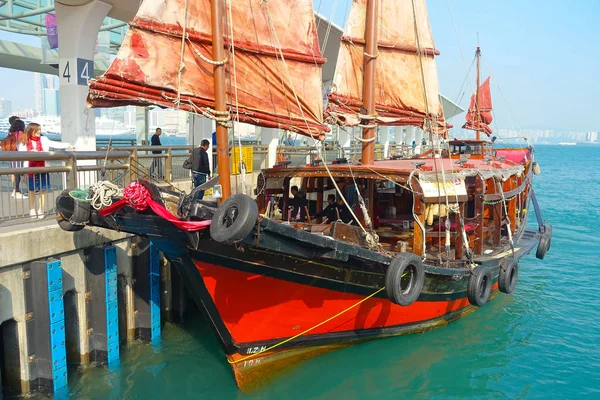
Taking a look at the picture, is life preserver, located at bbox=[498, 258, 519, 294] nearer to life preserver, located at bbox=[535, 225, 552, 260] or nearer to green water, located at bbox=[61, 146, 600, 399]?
green water, located at bbox=[61, 146, 600, 399]

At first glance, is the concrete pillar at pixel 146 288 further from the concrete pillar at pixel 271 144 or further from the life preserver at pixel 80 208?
the concrete pillar at pixel 271 144

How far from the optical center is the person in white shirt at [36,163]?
317 inches

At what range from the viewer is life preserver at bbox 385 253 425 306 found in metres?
7.64

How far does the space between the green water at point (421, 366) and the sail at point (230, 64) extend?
4.21 m

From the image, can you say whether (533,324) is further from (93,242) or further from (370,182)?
(93,242)

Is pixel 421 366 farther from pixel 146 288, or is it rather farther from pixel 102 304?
pixel 102 304

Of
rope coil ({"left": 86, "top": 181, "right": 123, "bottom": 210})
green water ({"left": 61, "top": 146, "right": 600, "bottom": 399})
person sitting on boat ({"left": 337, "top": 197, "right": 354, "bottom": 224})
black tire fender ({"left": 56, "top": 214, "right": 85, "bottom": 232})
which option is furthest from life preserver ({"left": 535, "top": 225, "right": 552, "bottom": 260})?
black tire fender ({"left": 56, "top": 214, "right": 85, "bottom": 232})

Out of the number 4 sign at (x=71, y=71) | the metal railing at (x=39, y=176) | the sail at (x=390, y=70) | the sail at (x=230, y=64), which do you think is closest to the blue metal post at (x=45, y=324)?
the metal railing at (x=39, y=176)

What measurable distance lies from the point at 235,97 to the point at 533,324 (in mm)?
8731

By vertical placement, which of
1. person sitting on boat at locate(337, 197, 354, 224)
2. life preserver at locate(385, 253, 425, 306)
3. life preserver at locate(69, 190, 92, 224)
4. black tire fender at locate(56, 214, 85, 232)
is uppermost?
life preserver at locate(69, 190, 92, 224)

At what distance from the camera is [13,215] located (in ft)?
27.0

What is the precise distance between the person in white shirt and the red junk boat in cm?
131

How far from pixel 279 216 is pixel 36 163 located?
4561mm

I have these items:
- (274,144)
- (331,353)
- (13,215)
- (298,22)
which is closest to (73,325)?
(13,215)
